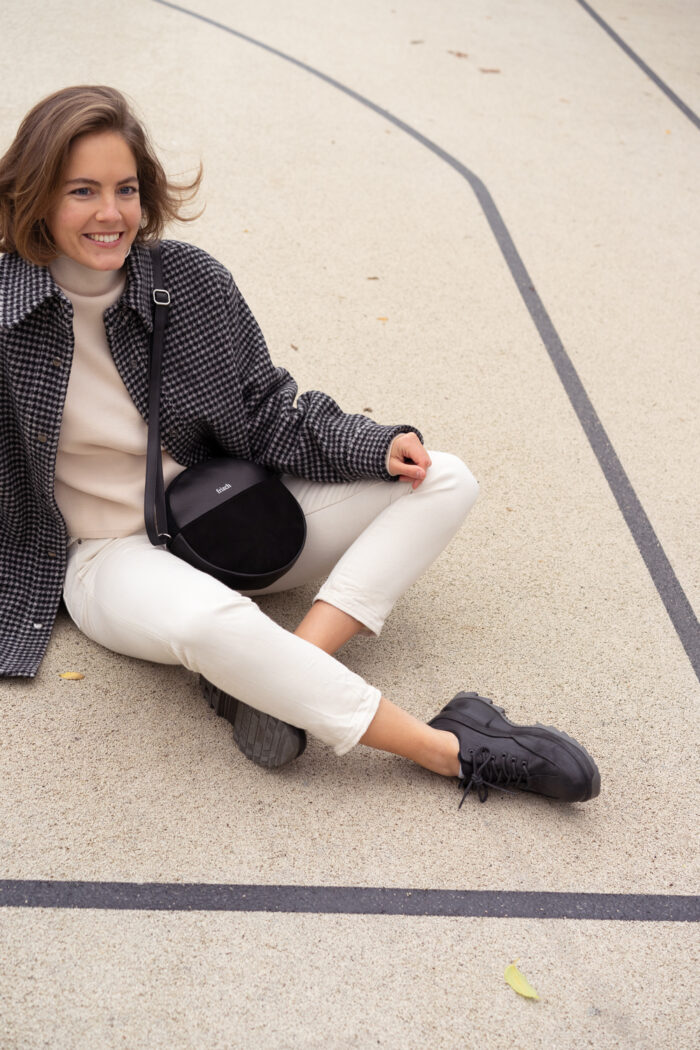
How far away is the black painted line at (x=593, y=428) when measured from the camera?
8.25 ft

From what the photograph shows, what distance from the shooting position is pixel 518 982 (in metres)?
1.69

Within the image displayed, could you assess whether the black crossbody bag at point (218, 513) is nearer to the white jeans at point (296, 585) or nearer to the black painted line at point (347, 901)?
the white jeans at point (296, 585)

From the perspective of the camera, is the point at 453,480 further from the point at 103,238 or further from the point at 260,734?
the point at 103,238

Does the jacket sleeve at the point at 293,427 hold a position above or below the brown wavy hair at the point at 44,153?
below

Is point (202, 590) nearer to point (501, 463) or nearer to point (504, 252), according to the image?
point (501, 463)

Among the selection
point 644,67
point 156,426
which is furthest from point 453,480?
point 644,67

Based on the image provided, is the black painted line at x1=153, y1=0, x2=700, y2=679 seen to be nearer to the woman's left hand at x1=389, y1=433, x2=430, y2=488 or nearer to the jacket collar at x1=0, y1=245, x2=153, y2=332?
the woman's left hand at x1=389, y1=433, x2=430, y2=488

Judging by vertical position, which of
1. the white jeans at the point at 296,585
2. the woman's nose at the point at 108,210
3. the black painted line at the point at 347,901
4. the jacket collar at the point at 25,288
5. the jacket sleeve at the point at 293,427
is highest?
the woman's nose at the point at 108,210

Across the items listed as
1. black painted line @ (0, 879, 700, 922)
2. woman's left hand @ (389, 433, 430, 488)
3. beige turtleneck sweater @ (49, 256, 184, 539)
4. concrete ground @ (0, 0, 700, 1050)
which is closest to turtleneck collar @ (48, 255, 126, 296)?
beige turtleneck sweater @ (49, 256, 184, 539)

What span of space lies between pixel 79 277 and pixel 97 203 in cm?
15

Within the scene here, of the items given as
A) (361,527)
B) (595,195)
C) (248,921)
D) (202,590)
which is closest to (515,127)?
(595,195)

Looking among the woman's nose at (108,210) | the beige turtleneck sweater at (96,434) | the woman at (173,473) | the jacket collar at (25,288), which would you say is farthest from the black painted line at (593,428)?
the woman's nose at (108,210)

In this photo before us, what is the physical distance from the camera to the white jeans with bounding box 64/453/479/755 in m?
1.84

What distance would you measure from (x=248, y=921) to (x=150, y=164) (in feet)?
4.14
